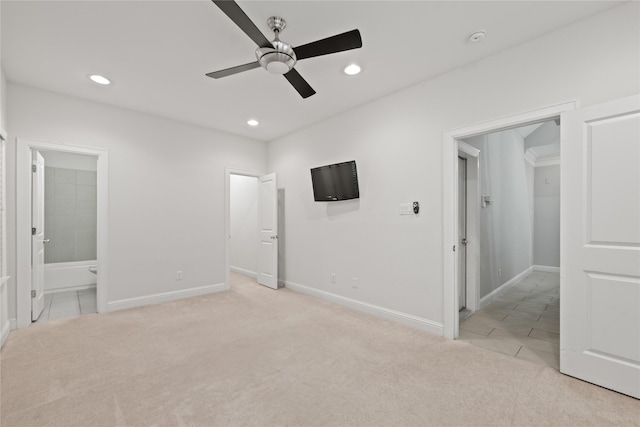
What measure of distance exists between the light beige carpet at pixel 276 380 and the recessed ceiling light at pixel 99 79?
277 cm

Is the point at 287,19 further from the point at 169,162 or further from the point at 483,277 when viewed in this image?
the point at 483,277

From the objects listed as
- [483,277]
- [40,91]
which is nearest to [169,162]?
[40,91]

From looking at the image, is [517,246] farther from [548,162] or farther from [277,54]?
[277,54]

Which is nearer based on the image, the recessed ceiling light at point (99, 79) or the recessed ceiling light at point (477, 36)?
the recessed ceiling light at point (477, 36)

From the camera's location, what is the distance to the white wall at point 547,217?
262 inches

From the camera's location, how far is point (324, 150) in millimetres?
4398

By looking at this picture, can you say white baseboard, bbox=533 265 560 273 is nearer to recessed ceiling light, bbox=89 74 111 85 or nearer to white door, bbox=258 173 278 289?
white door, bbox=258 173 278 289

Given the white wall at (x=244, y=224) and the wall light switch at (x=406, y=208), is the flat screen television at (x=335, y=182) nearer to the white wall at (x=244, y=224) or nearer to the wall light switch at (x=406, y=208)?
the wall light switch at (x=406, y=208)

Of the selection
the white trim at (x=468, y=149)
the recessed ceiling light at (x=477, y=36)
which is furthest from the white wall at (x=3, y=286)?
the white trim at (x=468, y=149)

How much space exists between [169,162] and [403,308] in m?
3.92

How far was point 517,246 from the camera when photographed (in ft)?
17.9

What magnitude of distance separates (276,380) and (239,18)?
8.13 ft

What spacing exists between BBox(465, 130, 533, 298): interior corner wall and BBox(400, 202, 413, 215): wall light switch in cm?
123

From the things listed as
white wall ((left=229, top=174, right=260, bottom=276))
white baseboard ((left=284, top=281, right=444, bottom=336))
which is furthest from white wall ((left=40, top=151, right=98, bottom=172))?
white baseboard ((left=284, top=281, right=444, bottom=336))
